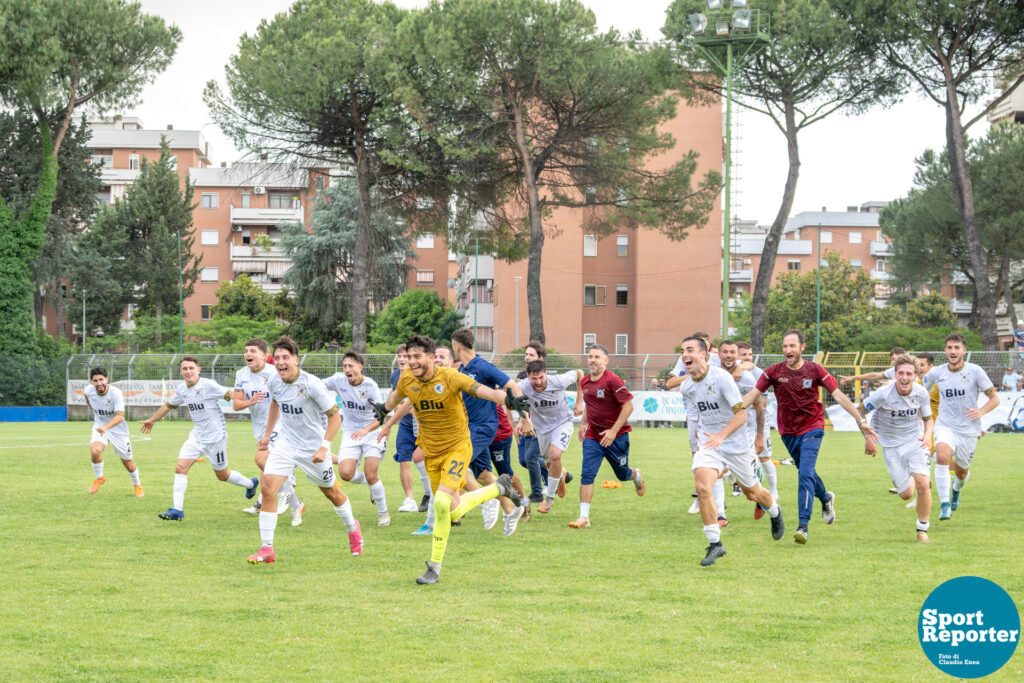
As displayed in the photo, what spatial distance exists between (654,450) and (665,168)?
53.5 ft

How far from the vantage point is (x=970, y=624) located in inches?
190

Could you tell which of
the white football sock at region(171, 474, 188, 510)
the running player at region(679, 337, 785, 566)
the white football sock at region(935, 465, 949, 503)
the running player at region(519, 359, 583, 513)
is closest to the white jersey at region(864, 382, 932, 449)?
the white football sock at region(935, 465, 949, 503)

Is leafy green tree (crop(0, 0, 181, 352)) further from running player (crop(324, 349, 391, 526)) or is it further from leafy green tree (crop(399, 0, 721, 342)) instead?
running player (crop(324, 349, 391, 526))

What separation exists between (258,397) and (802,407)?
20.2 feet

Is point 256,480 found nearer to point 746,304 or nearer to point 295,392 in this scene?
point 295,392

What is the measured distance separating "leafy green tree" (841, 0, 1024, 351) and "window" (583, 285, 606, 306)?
892 inches

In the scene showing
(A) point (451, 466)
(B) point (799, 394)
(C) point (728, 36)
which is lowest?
(A) point (451, 466)

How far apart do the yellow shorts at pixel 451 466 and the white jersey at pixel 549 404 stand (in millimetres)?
3868

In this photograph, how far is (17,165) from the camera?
49250 millimetres

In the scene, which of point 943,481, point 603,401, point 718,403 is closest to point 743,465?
point 718,403

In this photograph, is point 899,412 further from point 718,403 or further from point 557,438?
point 557,438

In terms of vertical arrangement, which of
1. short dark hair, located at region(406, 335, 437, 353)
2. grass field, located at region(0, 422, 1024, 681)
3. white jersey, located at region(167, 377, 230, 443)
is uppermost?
short dark hair, located at region(406, 335, 437, 353)

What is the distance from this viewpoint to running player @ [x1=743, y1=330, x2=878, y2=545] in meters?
10.6

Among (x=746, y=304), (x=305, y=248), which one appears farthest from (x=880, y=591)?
(x=746, y=304)
